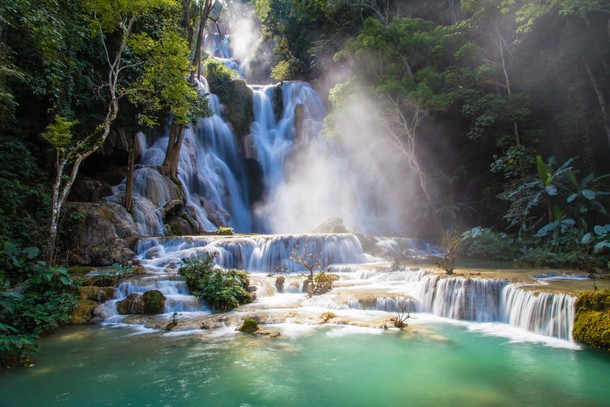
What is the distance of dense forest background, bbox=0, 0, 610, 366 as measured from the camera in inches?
446

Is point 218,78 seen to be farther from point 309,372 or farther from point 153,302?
point 309,372

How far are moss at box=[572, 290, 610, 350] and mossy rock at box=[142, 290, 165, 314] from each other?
8848mm

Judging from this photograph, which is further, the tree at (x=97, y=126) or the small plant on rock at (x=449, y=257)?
the small plant on rock at (x=449, y=257)

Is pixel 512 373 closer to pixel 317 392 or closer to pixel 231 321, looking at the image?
pixel 317 392

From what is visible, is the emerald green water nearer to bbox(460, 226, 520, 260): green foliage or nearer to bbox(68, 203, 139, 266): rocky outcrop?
bbox(68, 203, 139, 266): rocky outcrop

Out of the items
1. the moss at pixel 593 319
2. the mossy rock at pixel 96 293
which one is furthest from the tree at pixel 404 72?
the mossy rock at pixel 96 293

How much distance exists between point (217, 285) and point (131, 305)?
6.95ft

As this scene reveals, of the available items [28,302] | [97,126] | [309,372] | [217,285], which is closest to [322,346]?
[309,372]

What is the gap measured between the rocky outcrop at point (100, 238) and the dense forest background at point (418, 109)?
515 mm

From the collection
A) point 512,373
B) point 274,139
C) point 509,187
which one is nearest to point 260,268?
point 512,373

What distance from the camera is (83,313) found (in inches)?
339

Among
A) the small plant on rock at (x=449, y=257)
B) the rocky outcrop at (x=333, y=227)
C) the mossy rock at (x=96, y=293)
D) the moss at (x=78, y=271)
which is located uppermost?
the rocky outcrop at (x=333, y=227)

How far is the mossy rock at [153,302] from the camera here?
29.6 ft

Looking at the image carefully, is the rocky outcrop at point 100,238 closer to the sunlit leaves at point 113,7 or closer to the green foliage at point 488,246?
the sunlit leaves at point 113,7
